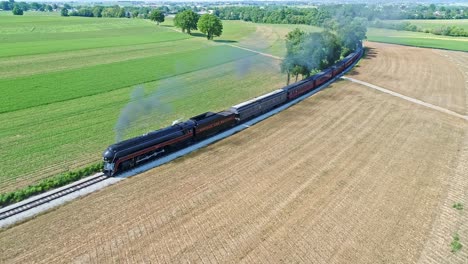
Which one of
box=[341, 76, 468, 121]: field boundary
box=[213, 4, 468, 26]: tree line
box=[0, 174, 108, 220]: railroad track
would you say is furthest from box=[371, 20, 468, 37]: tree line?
box=[0, 174, 108, 220]: railroad track

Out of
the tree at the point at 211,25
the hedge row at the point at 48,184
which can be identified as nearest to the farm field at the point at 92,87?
the hedge row at the point at 48,184

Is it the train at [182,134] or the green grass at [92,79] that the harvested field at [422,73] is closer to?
the train at [182,134]

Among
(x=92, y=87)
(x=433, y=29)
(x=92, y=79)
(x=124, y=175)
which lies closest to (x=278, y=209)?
(x=124, y=175)

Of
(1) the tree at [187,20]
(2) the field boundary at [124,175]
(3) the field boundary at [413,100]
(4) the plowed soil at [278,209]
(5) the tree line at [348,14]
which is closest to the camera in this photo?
(4) the plowed soil at [278,209]

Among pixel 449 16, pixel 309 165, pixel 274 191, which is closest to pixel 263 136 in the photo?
pixel 309 165

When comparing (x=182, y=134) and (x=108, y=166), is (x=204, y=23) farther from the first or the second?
(x=108, y=166)
